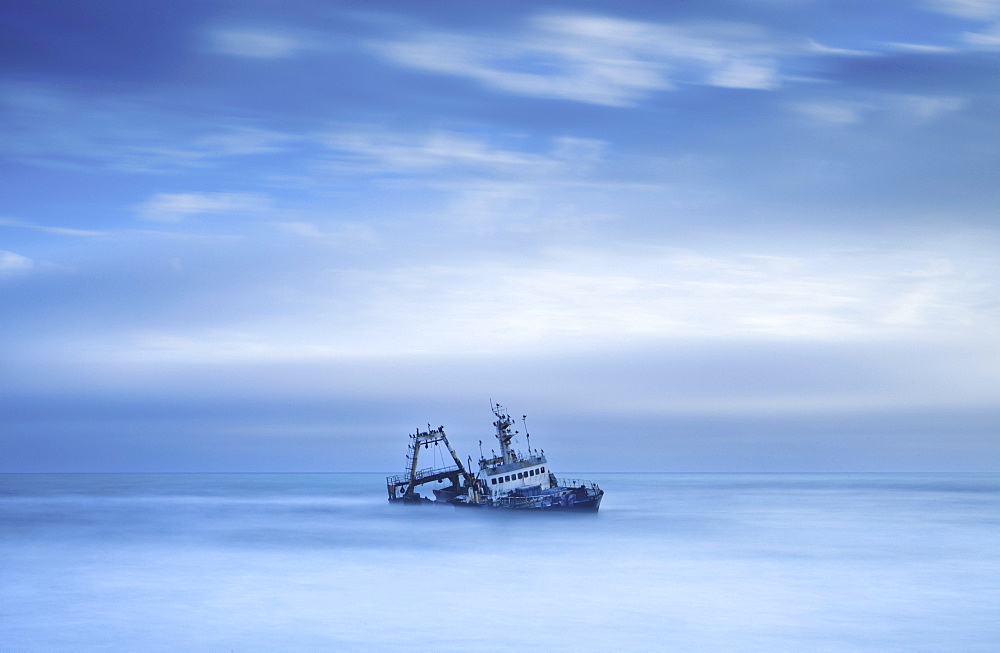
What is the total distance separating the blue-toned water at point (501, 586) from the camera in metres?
26.2

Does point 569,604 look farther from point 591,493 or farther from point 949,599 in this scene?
point 591,493

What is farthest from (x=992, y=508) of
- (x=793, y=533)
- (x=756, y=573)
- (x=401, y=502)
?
(x=756, y=573)

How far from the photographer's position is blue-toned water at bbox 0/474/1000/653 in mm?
26219

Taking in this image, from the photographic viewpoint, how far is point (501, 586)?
35.2 meters

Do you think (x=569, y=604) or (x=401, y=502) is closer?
(x=569, y=604)

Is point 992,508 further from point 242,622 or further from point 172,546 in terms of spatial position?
point 242,622

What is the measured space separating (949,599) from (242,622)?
77.3ft

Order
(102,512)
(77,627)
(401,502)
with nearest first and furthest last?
(77,627) → (102,512) → (401,502)

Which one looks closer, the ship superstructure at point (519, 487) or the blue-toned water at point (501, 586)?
the blue-toned water at point (501, 586)

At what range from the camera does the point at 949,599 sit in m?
32.4

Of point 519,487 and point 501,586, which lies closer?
point 501,586

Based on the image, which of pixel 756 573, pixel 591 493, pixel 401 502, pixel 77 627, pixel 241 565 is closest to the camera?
pixel 77 627

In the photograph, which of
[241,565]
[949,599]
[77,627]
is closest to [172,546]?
[241,565]

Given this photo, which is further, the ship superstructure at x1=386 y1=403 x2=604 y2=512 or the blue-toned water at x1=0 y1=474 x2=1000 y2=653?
the ship superstructure at x1=386 y1=403 x2=604 y2=512
